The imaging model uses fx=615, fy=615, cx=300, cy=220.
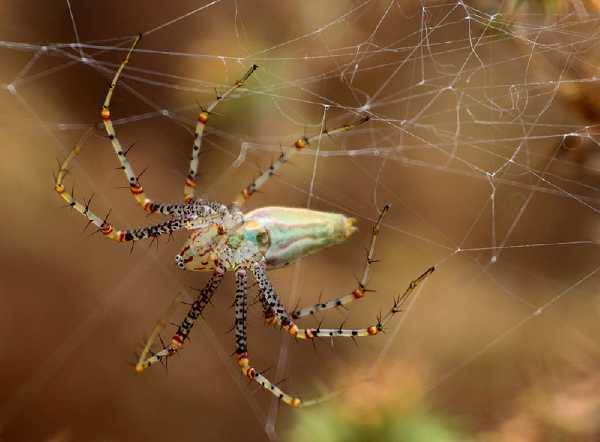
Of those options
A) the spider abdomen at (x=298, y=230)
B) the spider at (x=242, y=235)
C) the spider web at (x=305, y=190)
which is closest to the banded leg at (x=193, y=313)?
the spider at (x=242, y=235)

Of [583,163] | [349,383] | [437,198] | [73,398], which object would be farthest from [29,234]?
[583,163]

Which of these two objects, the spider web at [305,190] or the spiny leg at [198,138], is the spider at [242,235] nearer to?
the spiny leg at [198,138]

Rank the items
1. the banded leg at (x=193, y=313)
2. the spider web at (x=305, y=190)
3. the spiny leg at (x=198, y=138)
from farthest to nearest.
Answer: the spider web at (x=305, y=190) → the banded leg at (x=193, y=313) → the spiny leg at (x=198, y=138)

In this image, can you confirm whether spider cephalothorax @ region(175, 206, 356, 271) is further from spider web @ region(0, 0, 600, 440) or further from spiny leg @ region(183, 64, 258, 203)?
spider web @ region(0, 0, 600, 440)

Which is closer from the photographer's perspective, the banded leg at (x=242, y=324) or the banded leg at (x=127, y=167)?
the banded leg at (x=127, y=167)

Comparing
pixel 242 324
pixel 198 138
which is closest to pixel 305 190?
pixel 242 324

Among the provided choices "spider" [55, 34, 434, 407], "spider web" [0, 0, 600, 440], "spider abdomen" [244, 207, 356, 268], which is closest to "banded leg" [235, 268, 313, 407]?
"spider" [55, 34, 434, 407]

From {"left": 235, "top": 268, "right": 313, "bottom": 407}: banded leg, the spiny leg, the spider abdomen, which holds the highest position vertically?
the spiny leg
